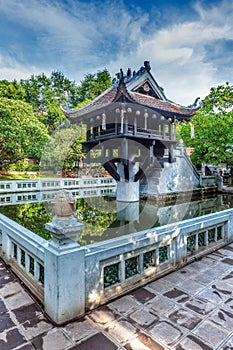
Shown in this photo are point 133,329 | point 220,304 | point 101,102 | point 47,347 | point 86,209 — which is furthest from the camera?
point 101,102

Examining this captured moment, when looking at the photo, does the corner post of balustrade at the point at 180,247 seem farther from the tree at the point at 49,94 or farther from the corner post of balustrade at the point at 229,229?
the tree at the point at 49,94

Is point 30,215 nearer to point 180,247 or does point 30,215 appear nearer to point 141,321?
point 180,247

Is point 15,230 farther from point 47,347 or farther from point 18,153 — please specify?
point 18,153

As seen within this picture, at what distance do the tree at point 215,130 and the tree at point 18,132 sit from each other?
10.2 meters

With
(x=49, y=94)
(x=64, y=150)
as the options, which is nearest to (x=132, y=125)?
(x=64, y=150)

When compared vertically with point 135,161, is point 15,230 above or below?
below

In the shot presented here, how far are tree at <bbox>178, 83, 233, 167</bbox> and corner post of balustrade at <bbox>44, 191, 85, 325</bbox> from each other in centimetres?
1366

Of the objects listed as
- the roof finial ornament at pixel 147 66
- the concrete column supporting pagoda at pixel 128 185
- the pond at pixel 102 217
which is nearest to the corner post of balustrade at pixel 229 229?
the pond at pixel 102 217

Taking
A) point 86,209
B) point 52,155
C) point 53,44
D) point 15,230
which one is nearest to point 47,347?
point 15,230

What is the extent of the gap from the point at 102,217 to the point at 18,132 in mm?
7778

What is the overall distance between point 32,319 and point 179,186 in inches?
487

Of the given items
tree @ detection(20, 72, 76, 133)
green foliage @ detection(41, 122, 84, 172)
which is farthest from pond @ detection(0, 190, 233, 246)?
tree @ detection(20, 72, 76, 133)

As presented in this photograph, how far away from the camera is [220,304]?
2.29 m

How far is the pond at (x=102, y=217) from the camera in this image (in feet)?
18.7
